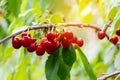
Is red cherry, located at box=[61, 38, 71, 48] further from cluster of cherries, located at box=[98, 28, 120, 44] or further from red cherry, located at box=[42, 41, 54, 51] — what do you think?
cluster of cherries, located at box=[98, 28, 120, 44]

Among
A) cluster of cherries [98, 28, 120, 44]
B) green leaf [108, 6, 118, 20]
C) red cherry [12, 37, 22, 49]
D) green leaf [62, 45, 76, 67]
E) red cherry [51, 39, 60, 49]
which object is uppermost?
red cherry [12, 37, 22, 49]

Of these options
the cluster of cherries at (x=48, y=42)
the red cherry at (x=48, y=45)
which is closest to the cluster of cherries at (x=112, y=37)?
the cluster of cherries at (x=48, y=42)

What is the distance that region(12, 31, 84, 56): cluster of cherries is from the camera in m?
1.17

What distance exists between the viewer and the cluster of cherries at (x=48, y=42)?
1171 millimetres

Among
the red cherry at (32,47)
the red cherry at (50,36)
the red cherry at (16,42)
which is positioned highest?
the red cherry at (16,42)

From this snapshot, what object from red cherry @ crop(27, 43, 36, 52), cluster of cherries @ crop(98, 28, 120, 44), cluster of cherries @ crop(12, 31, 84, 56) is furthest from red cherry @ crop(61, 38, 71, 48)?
cluster of cherries @ crop(98, 28, 120, 44)

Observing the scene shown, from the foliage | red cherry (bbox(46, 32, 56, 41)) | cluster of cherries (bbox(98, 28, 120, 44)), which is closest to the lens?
the foliage

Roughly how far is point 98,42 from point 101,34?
6.00ft

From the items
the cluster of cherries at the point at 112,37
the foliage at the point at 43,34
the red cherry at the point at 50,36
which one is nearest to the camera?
the foliage at the point at 43,34

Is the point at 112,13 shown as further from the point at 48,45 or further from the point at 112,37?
the point at 48,45

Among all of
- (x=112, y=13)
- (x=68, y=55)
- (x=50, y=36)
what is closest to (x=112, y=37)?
(x=112, y=13)

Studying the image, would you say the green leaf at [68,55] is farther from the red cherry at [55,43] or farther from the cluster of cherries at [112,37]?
the cluster of cherries at [112,37]

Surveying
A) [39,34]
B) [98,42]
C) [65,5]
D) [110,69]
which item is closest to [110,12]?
[39,34]

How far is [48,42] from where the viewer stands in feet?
3.83
